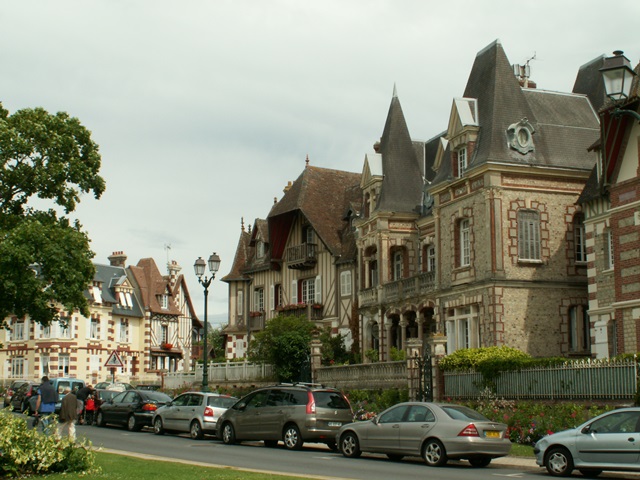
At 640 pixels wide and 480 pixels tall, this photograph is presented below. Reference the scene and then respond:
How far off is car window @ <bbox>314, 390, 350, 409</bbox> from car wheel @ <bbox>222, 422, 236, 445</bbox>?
9.15 feet

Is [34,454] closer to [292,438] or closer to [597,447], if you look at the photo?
[292,438]

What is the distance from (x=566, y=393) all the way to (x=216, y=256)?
13.6m

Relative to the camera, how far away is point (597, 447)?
16172 mm

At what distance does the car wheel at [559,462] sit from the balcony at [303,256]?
30567mm

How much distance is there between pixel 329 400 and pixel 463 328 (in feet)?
40.6

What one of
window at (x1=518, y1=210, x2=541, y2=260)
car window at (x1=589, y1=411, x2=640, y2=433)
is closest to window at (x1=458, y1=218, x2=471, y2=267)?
window at (x1=518, y1=210, x2=541, y2=260)

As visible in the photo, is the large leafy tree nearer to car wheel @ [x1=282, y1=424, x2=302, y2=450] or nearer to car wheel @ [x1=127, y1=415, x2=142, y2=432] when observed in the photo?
car wheel @ [x1=127, y1=415, x2=142, y2=432]

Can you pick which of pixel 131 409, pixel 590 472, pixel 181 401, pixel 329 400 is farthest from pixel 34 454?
pixel 131 409

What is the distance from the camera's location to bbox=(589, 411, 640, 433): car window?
16031mm

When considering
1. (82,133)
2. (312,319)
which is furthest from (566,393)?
(312,319)

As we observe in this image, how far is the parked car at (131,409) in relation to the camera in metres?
29.5

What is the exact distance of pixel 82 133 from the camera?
102 feet

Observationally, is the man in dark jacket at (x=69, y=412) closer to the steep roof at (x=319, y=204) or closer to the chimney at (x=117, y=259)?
the steep roof at (x=319, y=204)

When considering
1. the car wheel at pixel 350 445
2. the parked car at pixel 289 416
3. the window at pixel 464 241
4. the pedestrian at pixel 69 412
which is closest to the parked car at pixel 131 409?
the parked car at pixel 289 416
